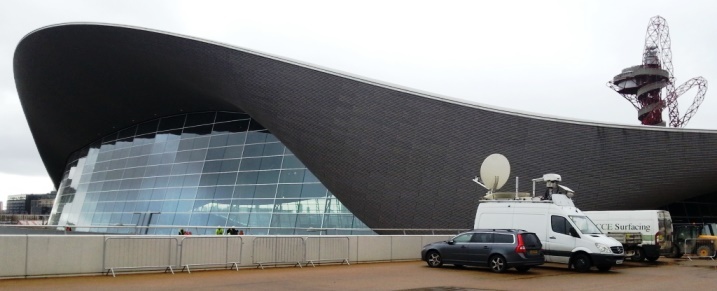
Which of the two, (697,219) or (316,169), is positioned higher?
(316,169)

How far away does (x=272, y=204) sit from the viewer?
34344 mm

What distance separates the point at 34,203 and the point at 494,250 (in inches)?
5879

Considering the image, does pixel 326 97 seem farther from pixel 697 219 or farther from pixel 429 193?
pixel 697 219

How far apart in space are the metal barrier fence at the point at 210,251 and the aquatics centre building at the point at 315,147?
11348 mm

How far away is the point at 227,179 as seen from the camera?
122 feet

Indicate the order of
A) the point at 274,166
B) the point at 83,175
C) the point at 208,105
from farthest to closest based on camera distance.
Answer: the point at 83,175, the point at 208,105, the point at 274,166

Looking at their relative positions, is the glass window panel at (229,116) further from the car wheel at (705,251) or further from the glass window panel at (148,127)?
the car wheel at (705,251)

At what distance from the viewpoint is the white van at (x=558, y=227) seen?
1794 centimetres

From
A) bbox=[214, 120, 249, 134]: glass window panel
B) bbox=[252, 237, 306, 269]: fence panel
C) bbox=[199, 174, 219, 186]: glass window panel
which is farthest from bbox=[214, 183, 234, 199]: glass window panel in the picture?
bbox=[252, 237, 306, 269]: fence panel

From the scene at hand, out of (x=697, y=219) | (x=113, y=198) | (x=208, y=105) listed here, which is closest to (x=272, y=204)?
(x=208, y=105)

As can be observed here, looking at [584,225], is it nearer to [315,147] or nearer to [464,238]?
[464,238]

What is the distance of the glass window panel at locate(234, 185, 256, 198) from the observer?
117 ft

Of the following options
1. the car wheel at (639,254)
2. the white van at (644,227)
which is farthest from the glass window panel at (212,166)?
the car wheel at (639,254)

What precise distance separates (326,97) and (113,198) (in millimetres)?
21877
